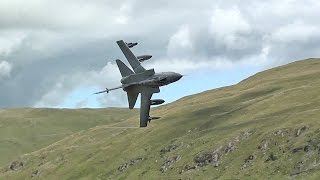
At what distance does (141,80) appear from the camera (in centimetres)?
7438

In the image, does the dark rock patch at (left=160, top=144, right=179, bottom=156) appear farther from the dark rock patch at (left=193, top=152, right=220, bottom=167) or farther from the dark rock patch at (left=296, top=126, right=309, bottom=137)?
the dark rock patch at (left=296, top=126, right=309, bottom=137)

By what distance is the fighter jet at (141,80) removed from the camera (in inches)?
2798

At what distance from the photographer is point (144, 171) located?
7126 inches

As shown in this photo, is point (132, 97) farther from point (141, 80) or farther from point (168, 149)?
point (168, 149)

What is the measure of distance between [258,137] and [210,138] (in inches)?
900

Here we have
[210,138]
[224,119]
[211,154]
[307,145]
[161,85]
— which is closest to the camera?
[161,85]

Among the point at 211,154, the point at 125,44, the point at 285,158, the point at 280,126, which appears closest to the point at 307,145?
the point at 285,158

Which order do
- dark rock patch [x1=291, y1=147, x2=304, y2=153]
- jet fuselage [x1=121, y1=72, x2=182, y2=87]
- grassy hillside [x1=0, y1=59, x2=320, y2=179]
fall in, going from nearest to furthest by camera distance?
jet fuselage [x1=121, y1=72, x2=182, y2=87] → grassy hillside [x1=0, y1=59, x2=320, y2=179] → dark rock patch [x1=291, y1=147, x2=304, y2=153]

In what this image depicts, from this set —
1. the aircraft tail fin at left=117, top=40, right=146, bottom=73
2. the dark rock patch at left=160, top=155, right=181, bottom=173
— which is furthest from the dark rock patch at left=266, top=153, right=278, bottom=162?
the aircraft tail fin at left=117, top=40, right=146, bottom=73

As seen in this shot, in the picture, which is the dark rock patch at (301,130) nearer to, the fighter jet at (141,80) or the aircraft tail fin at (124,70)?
the fighter jet at (141,80)

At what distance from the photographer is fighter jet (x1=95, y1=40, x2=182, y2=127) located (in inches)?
2798

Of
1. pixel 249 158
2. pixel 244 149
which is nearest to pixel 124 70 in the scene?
pixel 249 158

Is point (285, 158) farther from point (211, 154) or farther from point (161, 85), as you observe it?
point (161, 85)

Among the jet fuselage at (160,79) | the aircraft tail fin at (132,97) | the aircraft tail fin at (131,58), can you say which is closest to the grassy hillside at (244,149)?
the aircraft tail fin at (132,97)
